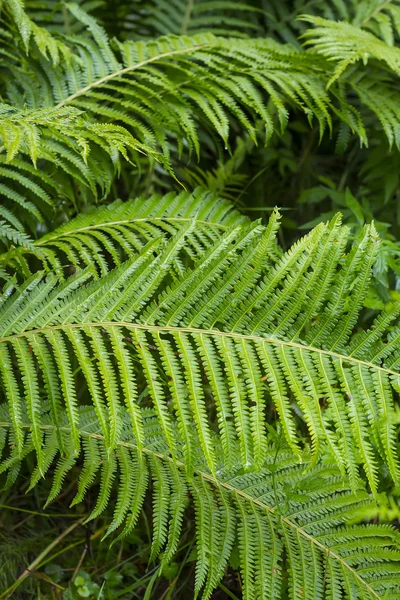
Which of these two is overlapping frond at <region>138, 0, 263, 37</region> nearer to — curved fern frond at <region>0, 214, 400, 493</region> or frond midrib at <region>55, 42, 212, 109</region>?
frond midrib at <region>55, 42, 212, 109</region>

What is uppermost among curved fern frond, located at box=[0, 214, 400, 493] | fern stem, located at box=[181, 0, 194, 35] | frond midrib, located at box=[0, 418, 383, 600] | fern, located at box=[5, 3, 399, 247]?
fern stem, located at box=[181, 0, 194, 35]

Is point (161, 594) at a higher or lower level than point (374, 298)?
lower

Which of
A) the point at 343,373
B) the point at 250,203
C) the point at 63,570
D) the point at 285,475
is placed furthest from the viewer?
the point at 250,203

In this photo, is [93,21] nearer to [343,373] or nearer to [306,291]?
[306,291]

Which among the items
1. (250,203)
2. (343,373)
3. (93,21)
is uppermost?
(93,21)

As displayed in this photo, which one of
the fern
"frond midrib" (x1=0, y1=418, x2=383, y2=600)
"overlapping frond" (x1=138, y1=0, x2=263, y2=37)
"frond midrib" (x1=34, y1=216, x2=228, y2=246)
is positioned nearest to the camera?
"frond midrib" (x1=0, y1=418, x2=383, y2=600)

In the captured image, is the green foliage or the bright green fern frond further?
the bright green fern frond

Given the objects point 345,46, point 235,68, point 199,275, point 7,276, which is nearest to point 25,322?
point 7,276

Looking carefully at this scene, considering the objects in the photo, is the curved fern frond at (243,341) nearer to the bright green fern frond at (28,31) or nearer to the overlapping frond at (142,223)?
the overlapping frond at (142,223)

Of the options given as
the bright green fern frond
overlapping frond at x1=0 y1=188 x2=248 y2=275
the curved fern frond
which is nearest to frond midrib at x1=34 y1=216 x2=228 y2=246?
overlapping frond at x1=0 y1=188 x2=248 y2=275
